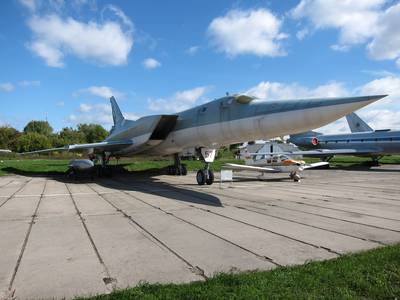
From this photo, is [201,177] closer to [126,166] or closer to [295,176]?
[295,176]

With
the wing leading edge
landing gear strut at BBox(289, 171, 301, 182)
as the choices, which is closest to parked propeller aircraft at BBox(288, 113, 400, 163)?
landing gear strut at BBox(289, 171, 301, 182)

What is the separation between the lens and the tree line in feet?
249

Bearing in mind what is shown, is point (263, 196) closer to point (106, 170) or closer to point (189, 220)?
point (189, 220)

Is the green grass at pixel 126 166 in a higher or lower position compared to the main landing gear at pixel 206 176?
higher

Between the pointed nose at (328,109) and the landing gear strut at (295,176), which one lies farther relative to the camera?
the landing gear strut at (295,176)

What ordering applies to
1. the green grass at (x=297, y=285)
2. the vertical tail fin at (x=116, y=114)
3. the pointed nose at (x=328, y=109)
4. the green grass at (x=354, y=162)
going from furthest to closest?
the green grass at (x=354, y=162) → the vertical tail fin at (x=116, y=114) → the pointed nose at (x=328, y=109) → the green grass at (x=297, y=285)

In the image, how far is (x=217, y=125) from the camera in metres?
11.0

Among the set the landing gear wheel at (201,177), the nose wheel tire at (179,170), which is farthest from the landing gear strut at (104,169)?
the landing gear wheel at (201,177)

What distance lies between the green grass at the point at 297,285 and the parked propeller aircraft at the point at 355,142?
20.2 metres

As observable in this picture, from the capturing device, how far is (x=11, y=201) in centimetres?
892

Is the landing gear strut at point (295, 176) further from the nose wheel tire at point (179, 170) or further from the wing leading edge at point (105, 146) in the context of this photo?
the wing leading edge at point (105, 146)

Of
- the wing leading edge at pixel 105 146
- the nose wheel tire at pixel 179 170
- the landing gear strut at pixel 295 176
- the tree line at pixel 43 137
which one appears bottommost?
the landing gear strut at pixel 295 176

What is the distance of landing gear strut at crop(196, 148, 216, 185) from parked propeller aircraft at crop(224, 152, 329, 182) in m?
2.55

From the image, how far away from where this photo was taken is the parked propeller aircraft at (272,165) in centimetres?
1538
